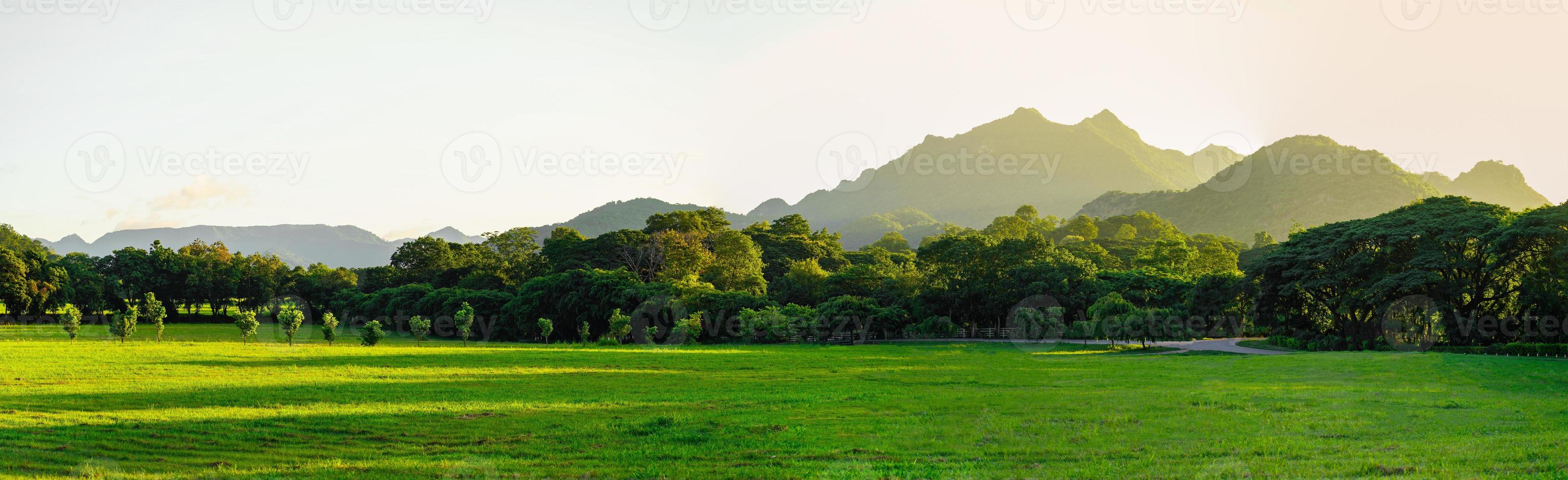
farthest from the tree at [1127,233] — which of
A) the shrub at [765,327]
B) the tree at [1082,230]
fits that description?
the shrub at [765,327]

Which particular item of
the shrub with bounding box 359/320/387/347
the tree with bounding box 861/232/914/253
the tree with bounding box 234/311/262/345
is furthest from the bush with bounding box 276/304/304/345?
the tree with bounding box 861/232/914/253

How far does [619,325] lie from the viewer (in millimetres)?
58531

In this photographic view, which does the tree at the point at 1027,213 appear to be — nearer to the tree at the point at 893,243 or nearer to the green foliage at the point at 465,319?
the tree at the point at 893,243

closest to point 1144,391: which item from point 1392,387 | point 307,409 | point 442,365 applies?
point 1392,387

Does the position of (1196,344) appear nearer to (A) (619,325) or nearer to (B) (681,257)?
(A) (619,325)

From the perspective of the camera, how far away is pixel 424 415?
16.9 metres

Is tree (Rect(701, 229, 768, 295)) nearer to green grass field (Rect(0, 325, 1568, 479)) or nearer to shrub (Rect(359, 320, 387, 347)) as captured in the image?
shrub (Rect(359, 320, 387, 347))

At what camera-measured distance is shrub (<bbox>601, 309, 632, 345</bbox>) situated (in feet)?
192

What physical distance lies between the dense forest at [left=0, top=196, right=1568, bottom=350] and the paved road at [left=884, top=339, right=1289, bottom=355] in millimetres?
1243

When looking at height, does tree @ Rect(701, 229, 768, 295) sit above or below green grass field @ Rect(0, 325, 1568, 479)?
above

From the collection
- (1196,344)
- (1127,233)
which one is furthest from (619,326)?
(1127,233)

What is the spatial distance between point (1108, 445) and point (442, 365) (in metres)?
25.2

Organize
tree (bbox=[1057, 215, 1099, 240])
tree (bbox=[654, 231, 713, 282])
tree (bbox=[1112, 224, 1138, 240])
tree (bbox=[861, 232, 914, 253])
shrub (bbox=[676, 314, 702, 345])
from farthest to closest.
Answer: tree (bbox=[861, 232, 914, 253]) → tree (bbox=[1057, 215, 1099, 240]) → tree (bbox=[1112, 224, 1138, 240]) → tree (bbox=[654, 231, 713, 282]) → shrub (bbox=[676, 314, 702, 345])

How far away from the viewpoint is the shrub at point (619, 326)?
58562 millimetres
